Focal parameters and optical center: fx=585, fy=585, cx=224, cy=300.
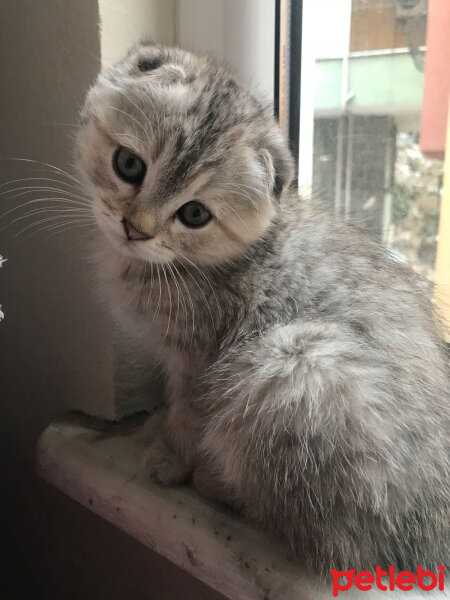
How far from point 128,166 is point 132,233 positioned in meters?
0.10

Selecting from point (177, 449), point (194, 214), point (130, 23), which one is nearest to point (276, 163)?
point (194, 214)

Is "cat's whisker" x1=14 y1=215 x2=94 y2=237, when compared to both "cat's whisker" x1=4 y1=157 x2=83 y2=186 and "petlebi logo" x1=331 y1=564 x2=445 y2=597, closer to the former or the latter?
"cat's whisker" x1=4 y1=157 x2=83 y2=186

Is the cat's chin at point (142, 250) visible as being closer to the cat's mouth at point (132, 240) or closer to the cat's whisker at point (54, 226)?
the cat's mouth at point (132, 240)

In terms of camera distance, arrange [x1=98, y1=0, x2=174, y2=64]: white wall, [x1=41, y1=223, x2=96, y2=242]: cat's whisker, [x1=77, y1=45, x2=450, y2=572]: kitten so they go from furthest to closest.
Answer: [x1=41, y1=223, x2=96, y2=242]: cat's whisker → [x1=98, y1=0, x2=174, y2=64]: white wall → [x1=77, y1=45, x2=450, y2=572]: kitten

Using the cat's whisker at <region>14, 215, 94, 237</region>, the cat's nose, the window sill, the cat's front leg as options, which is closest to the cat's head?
the cat's nose

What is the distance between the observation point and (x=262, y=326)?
0.82 m

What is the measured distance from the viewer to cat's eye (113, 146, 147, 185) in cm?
77

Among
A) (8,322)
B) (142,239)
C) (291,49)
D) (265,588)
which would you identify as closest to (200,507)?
(265,588)

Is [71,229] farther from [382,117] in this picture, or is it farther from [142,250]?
[382,117]

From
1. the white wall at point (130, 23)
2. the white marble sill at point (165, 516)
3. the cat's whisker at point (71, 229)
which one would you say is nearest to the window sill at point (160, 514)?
the white marble sill at point (165, 516)

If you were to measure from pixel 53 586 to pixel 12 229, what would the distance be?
759 millimetres

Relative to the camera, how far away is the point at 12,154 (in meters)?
1.03

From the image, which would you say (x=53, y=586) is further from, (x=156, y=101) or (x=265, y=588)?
(x=156, y=101)

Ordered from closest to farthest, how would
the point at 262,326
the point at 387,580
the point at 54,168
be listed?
the point at 387,580 < the point at 262,326 < the point at 54,168
